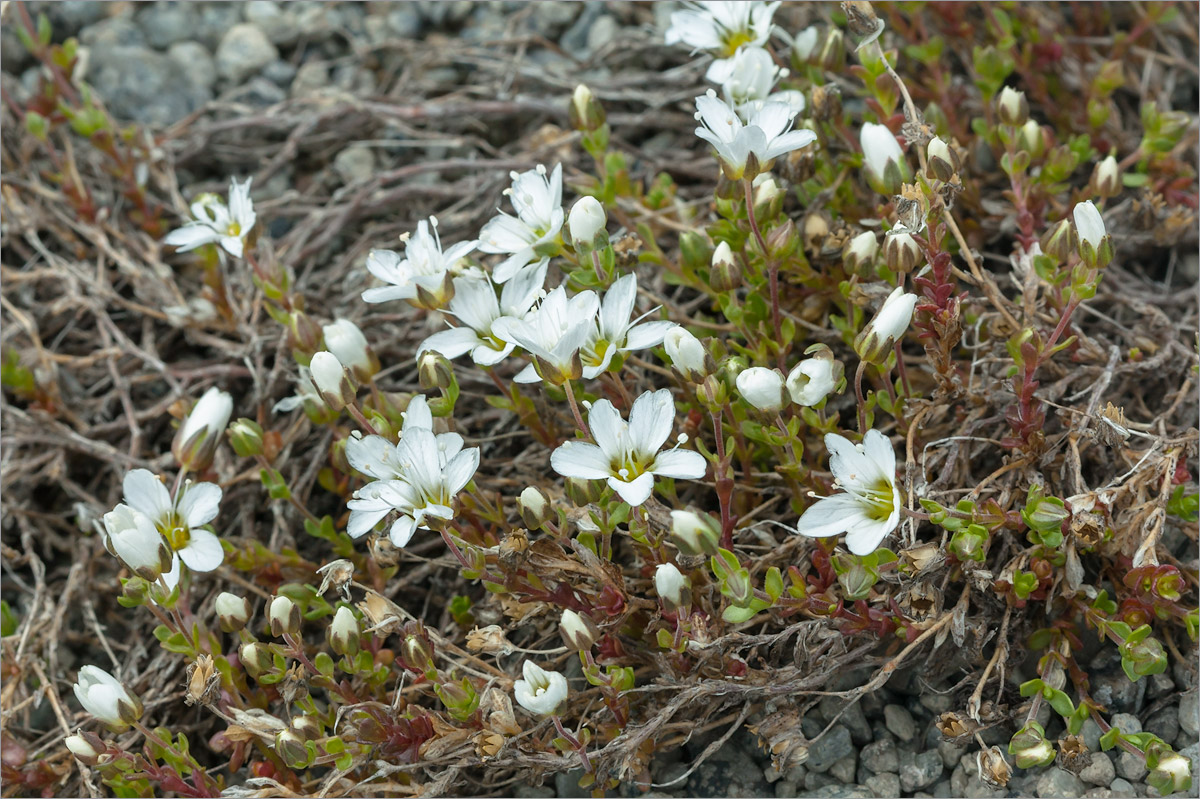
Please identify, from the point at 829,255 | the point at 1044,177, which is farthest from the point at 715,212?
the point at 1044,177

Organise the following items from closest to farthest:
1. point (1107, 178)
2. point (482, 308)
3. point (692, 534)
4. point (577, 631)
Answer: point (692, 534) → point (577, 631) → point (482, 308) → point (1107, 178)

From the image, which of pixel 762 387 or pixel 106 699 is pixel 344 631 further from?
pixel 762 387

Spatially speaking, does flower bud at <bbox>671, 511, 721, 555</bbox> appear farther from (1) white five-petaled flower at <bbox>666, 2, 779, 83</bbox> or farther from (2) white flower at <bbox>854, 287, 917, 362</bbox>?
(1) white five-petaled flower at <bbox>666, 2, 779, 83</bbox>

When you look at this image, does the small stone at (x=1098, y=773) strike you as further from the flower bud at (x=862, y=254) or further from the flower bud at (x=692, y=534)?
the flower bud at (x=862, y=254)

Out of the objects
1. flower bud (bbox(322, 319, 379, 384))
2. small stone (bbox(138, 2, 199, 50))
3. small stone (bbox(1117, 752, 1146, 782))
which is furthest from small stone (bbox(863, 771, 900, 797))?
small stone (bbox(138, 2, 199, 50))

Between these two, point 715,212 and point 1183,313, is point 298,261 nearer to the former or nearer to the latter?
point 715,212

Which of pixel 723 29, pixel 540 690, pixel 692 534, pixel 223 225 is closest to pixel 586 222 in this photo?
pixel 692 534

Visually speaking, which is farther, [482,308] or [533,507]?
[482,308]

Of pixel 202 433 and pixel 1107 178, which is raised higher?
pixel 1107 178
